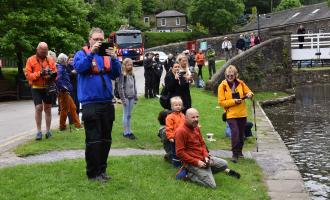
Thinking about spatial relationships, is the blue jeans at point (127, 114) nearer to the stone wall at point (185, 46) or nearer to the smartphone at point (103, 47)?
the smartphone at point (103, 47)

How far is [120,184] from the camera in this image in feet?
24.5

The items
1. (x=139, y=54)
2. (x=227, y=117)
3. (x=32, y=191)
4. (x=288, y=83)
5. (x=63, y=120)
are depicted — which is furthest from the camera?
(x=139, y=54)

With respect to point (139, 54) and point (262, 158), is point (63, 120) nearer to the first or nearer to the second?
point (262, 158)

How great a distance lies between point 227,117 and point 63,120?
4277 mm

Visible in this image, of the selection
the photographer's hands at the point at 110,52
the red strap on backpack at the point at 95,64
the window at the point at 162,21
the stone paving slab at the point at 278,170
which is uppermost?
the window at the point at 162,21

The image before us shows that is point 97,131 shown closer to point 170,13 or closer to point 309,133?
point 309,133

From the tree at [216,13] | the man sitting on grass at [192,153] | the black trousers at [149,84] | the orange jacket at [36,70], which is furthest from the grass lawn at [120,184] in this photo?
the tree at [216,13]

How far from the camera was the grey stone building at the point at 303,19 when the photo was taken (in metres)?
53.2

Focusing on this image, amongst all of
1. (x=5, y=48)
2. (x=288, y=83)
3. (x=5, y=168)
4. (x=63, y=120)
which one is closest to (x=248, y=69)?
(x=288, y=83)

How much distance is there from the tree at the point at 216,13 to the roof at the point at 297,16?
2.91 metres

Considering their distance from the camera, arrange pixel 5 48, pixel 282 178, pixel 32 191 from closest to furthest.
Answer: pixel 32 191
pixel 282 178
pixel 5 48

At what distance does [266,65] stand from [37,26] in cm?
1315

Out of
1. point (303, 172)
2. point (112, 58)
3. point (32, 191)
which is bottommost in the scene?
point (303, 172)

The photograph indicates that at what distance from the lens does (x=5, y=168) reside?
849 cm
